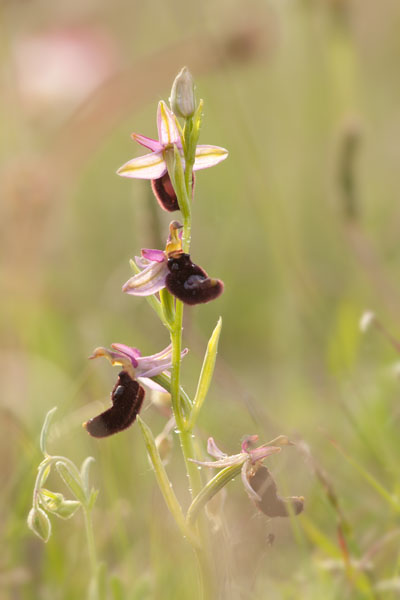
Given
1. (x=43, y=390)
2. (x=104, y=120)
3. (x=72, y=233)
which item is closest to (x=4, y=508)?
(x=43, y=390)

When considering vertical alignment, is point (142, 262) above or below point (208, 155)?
below

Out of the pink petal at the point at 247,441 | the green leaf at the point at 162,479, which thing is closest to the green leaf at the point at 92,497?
the green leaf at the point at 162,479

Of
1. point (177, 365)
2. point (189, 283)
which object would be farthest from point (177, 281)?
point (177, 365)

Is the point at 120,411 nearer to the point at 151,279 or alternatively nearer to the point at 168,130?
the point at 151,279

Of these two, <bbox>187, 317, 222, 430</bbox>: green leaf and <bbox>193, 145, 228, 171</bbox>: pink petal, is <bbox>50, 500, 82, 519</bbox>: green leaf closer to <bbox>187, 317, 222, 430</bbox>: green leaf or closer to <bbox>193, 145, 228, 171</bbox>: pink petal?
<bbox>187, 317, 222, 430</bbox>: green leaf

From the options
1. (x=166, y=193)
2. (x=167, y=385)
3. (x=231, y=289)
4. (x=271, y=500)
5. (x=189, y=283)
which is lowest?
(x=231, y=289)

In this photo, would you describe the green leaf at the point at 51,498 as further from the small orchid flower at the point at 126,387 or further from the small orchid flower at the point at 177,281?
the small orchid flower at the point at 177,281
